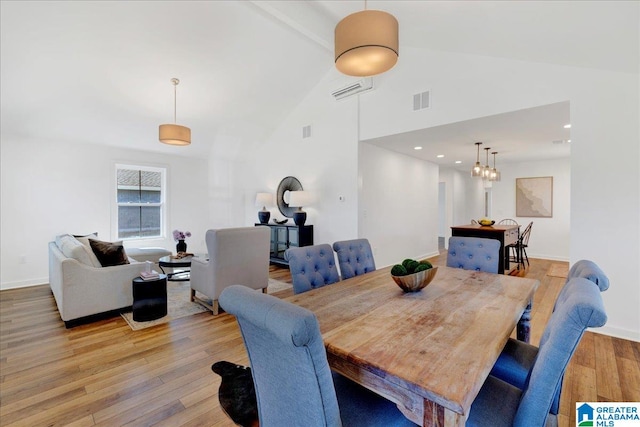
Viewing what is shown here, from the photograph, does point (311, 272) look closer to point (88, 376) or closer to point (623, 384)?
point (88, 376)

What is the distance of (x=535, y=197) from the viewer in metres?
6.89

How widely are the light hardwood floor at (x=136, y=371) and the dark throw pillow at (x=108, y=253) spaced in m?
0.64

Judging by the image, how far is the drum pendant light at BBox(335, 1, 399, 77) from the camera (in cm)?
178

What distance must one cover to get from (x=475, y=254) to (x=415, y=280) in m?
1.18

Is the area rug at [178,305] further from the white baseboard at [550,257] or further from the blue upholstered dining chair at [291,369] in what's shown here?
the white baseboard at [550,257]

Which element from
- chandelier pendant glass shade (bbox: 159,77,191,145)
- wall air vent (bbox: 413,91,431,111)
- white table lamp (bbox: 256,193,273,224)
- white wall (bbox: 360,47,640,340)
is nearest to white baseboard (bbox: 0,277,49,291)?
chandelier pendant glass shade (bbox: 159,77,191,145)

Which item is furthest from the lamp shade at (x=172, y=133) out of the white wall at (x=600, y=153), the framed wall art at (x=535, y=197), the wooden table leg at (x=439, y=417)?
the framed wall art at (x=535, y=197)

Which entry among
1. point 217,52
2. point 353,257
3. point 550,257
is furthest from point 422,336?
point 550,257

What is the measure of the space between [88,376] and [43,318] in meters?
1.76

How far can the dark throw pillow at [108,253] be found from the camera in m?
3.33

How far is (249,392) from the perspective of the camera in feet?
4.63

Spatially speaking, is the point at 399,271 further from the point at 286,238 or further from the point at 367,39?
the point at 286,238

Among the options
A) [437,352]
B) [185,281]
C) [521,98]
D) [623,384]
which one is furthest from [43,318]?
[521,98]

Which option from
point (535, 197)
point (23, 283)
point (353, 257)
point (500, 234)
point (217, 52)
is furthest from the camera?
point (535, 197)
